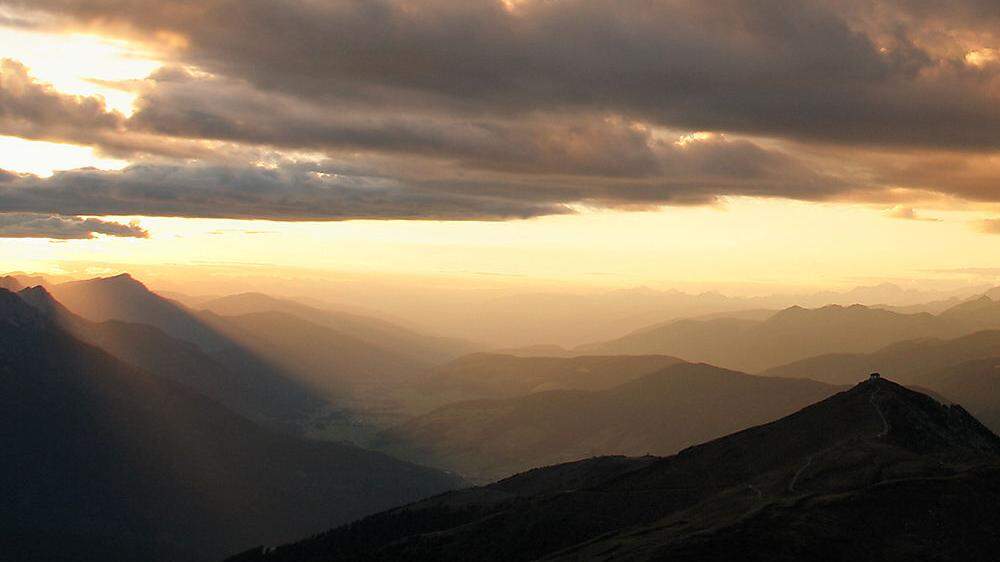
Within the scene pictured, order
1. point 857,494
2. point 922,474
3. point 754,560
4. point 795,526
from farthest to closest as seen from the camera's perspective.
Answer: point 922,474 → point 857,494 → point 795,526 → point 754,560

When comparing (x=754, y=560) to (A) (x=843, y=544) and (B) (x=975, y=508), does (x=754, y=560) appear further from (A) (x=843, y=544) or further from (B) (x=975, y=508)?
(B) (x=975, y=508)

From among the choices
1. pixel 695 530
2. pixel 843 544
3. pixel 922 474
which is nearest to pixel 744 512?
pixel 695 530

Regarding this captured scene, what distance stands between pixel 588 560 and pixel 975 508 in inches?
2959

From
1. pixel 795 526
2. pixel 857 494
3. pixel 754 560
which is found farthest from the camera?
pixel 857 494

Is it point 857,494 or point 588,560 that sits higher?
point 857,494

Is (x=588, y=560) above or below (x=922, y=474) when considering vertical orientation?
below

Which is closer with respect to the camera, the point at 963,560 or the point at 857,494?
the point at 963,560

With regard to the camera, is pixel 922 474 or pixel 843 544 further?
pixel 922 474

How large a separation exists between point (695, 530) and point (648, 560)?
20.8 meters

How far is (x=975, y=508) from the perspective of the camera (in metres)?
182

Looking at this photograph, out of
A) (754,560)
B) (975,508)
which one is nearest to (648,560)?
(754,560)

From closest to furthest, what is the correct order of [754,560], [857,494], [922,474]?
[754,560] → [857,494] → [922,474]

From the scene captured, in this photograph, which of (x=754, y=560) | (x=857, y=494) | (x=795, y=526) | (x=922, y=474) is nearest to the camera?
(x=754, y=560)

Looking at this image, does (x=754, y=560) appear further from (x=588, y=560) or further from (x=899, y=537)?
(x=588, y=560)
